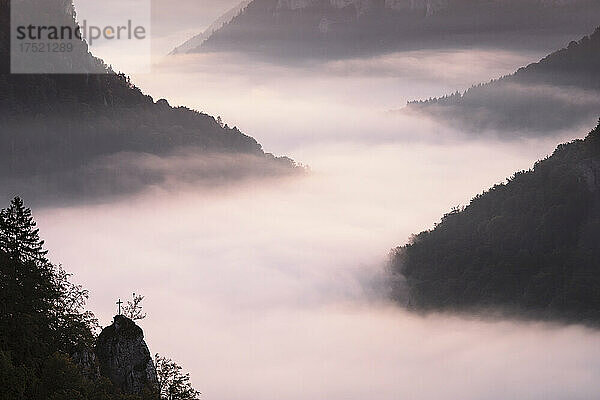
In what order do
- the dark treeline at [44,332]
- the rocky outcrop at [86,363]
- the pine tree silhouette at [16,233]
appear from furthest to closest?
1. the pine tree silhouette at [16,233]
2. the rocky outcrop at [86,363]
3. the dark treeline at [44,332]

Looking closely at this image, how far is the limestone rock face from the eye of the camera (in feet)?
208

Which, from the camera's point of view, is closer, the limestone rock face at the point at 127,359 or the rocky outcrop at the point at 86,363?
the rocky outcrop at the point at 86,363

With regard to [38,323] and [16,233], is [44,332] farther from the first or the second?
[16,233]

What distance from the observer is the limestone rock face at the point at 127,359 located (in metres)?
63.4

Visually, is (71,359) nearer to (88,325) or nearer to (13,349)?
(13,349)

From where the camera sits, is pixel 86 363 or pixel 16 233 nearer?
pixel 86 363

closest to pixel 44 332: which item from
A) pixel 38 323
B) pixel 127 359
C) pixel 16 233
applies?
pixel 38 323

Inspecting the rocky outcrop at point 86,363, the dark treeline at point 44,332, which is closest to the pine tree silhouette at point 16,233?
the dark treeline at point 44,332

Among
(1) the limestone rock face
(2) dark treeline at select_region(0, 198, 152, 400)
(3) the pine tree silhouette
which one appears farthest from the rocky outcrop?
(3) the pine tree silhouette

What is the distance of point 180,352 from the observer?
186000 mm

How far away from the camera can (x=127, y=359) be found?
6362 centimetres

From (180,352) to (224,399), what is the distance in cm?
3200

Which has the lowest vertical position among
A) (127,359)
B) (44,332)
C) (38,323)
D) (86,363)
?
(86,363)

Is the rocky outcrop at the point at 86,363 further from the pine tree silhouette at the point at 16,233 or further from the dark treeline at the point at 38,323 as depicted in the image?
the pine tree silhouette at the point at 16,233
